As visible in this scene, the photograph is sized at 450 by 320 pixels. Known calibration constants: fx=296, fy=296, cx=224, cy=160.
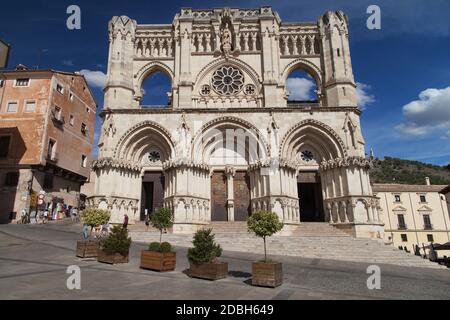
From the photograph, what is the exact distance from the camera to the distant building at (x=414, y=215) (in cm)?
4372

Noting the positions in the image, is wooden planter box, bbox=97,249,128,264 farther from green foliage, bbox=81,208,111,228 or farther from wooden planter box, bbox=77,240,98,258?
green foliage, bbox=81,208,111,228

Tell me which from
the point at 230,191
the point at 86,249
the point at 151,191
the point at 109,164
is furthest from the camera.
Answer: the point at 151,191

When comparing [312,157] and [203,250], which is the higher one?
[312,157]

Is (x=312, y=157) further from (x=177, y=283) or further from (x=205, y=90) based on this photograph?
(x=177, y=283)

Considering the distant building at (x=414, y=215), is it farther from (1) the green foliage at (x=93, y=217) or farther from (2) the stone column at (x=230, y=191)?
(1) the green foliage at (x=93, y=217)

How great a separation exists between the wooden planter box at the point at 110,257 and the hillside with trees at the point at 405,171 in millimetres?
83535

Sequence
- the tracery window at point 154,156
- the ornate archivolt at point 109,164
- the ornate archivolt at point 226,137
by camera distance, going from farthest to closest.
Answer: the tracery window at point 154,156 → the ornate archivolt at point 226,137 → the ornate archivolt at point 109,164

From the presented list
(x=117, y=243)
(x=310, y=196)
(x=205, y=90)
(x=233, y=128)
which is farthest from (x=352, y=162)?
(x=117, y=243)

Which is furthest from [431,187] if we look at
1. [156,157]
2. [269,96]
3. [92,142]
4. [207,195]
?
[92,142]

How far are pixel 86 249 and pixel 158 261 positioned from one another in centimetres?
382

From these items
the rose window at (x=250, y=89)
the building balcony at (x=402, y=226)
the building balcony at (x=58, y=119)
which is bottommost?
the building balcony at (x=402, y=226)

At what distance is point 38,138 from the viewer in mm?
27891

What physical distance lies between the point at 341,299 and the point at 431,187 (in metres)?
48.5

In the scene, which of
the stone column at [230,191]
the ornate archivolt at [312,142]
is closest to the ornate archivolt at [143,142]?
the stone column at [230,191]
